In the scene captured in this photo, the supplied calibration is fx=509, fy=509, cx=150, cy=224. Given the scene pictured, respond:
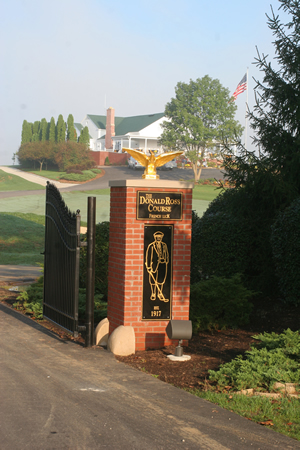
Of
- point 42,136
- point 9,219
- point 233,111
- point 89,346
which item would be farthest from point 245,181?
point 42,136

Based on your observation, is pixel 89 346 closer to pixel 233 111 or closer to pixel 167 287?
pixel 167 287

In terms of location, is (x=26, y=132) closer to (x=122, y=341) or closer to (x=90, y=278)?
(x=90, y=278)

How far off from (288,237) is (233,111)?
58.2 metres

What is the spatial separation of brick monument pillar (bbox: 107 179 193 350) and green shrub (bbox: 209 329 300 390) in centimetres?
143

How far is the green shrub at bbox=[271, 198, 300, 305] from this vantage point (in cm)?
847

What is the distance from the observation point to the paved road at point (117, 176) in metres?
47.7

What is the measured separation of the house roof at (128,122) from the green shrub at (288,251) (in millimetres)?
67395

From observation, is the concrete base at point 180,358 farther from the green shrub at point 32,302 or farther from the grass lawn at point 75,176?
the grass lawn at point 75,176

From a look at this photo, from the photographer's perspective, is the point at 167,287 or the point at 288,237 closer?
the point at 167,287

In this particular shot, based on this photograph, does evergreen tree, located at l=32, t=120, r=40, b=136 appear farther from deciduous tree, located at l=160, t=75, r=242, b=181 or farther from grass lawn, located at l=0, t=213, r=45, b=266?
grass lawn, located at l=0, t=213, r=45, b=266

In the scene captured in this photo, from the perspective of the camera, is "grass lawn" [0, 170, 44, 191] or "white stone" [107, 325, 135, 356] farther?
"grass lawn" [0, 170, 44, 191]

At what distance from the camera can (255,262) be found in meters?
10.2

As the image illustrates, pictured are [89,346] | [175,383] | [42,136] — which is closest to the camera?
[175,383]

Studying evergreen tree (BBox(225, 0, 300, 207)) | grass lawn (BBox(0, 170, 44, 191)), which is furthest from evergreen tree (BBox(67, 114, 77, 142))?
evergreen tree (BBox(225, 0, 300, 207))
